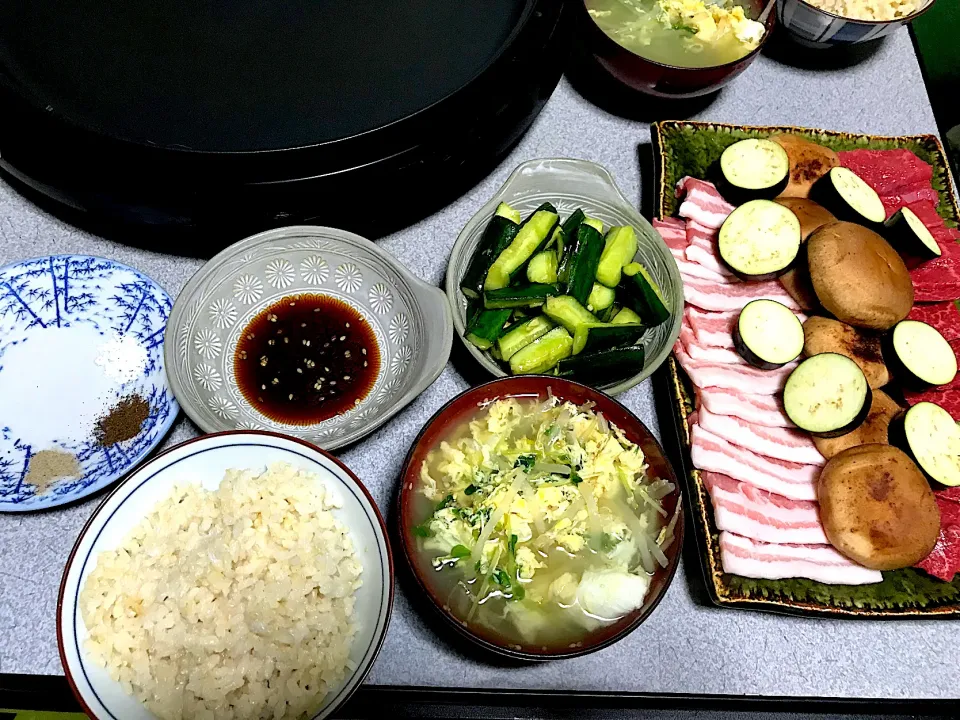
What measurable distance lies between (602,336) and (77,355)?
50.8 inches

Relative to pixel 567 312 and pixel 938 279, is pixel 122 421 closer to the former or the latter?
pixel 567 312

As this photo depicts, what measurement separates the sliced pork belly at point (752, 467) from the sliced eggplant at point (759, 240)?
0.47 meters

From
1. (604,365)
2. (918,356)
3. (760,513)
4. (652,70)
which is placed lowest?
(760,513)

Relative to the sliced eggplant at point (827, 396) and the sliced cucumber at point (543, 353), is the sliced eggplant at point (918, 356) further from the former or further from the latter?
the sliced cucumber at point (543, 353)

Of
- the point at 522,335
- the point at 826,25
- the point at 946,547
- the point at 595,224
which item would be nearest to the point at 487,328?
the point at 522,335

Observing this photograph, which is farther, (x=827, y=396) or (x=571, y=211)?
(x=571, y=211)

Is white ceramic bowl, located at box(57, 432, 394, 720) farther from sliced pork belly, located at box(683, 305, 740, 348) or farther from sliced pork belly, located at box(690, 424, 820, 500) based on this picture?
sliced pork belly, located at box(683, 305, 740, 348)

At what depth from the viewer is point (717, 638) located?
4.99 feet

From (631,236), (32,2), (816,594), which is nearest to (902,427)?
(816,594)

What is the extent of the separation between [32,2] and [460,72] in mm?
1096

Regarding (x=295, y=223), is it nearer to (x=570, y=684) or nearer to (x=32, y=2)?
(x=32, y=2)

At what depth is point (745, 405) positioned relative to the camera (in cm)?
161

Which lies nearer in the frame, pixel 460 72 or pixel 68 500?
pixel 68 500

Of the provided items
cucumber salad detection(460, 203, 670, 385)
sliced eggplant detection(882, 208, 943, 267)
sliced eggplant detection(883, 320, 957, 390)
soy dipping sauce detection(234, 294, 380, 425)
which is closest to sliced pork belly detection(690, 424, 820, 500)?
cucumber salad detection(460, 203, 670, 385)
